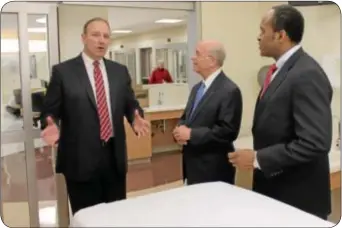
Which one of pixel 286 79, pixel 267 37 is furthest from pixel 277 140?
pixel 267 37

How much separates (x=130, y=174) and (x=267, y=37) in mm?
857

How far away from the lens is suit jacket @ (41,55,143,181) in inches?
51.5

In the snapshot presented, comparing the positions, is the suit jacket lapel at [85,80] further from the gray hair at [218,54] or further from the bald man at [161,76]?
the bald man at [161,76]

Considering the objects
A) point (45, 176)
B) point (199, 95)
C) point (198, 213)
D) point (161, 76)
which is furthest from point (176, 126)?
point (161, 76)

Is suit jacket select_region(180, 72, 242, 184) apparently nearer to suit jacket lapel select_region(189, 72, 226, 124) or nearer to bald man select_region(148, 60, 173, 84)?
suit jacket lapel select_region(189, 72, 226, 124)

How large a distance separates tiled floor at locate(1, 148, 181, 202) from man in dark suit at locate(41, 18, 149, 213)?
5.8 inches

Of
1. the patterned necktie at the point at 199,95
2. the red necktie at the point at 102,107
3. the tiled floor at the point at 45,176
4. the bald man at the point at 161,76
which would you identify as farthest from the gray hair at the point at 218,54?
the bald man at the point at 161,76

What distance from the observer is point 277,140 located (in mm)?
1084

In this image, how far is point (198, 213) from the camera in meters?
0.84

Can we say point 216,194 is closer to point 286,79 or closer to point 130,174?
point 286,79

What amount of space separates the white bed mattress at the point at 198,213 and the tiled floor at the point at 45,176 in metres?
0.64

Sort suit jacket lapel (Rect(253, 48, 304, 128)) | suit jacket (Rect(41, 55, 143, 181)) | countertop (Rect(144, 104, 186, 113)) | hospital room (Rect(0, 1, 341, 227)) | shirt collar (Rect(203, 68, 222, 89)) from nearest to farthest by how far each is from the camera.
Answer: hospital room (Rect(0, 1, 341, 227)) → suit jacket lapel (Rect(253, 48, 304, 128)) → suit jacket (Rect(41, 55, 143, 181)) → shirt collar (Rect(203, 68, 222, 89)) → countertop (Rect(144, 104, 186, 113))

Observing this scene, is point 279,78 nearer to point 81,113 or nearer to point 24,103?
point 81,113

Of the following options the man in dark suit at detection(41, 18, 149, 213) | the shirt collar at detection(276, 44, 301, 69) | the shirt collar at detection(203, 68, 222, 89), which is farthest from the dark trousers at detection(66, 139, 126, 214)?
the shirt collar at detection(276, 44, 301, 69)
